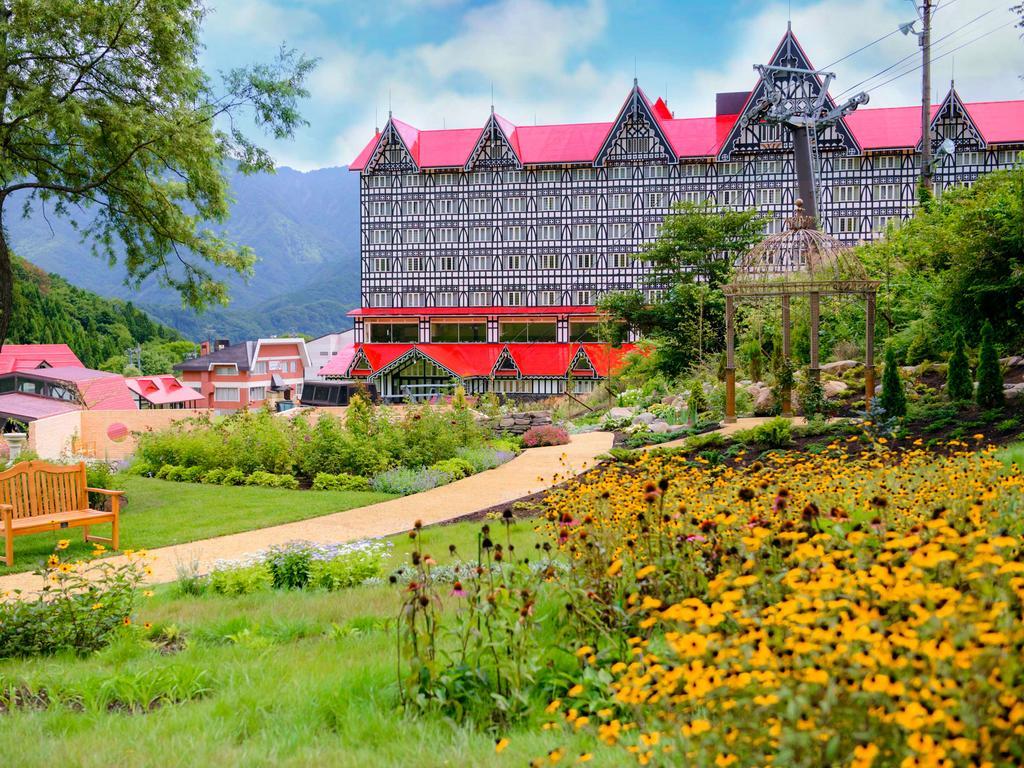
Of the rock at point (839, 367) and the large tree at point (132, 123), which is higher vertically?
the large tree at point (132, 123)

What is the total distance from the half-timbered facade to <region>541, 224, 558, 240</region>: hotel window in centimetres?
10

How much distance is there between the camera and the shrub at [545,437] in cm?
1922

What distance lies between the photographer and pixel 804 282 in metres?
15.7

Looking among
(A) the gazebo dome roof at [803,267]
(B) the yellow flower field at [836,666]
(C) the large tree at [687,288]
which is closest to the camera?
(B) the yellow flower field at [836,666]

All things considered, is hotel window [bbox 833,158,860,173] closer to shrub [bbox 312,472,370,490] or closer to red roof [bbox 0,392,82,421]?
red roof [bbox 0,392,82,421]

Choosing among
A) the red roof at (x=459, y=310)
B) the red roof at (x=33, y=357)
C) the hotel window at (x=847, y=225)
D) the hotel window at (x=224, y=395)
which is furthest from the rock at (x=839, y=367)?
the hotel window at (x=224, y=395)

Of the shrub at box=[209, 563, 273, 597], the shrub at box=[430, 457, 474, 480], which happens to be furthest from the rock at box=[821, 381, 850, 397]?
the shrub at box=[209, 563, 273, 597]

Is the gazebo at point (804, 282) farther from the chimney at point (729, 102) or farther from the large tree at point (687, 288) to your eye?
the chimney at point (729, 102)

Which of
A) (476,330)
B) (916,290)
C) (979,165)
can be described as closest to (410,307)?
(476,330)

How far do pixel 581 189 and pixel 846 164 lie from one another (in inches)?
556

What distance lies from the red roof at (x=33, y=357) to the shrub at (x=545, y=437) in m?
31.6

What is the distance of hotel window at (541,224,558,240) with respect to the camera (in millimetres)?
49906

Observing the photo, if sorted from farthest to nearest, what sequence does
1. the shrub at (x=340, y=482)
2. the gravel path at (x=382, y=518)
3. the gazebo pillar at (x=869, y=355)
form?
the gazebo pillar at (x=869, y=355) < the shrub at (x=340, y=482) < the gravel path at (x=382, y=518)

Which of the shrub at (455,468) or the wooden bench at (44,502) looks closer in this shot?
the wooden bench at (44,502)
